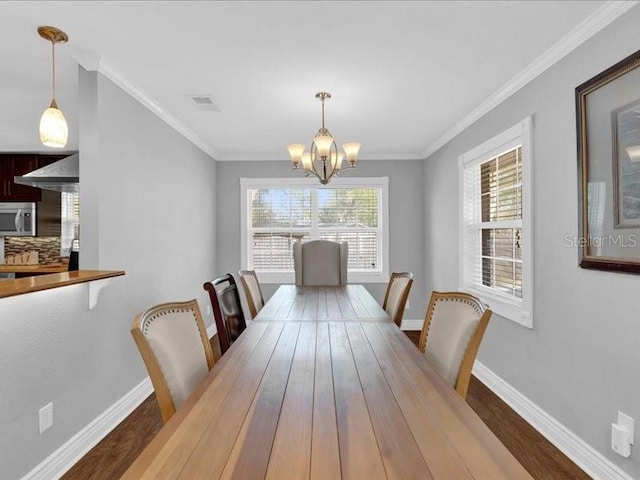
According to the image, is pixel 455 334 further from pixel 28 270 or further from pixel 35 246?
pixel 35 246

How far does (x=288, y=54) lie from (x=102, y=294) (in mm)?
1964

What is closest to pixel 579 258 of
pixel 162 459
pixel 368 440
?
pixel 368 440

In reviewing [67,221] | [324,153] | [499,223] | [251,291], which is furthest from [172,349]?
[67,221]

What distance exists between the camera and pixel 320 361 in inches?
60.3

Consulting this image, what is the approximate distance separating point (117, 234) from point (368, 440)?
2372 millimetres

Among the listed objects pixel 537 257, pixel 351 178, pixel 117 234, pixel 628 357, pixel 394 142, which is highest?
pixel 394 142

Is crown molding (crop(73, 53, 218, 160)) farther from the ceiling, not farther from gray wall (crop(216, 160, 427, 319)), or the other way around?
gray wall (crop(216, 160, 427, 319))

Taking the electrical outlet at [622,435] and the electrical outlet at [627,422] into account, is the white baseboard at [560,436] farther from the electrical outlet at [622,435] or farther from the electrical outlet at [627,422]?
the electrical outlet at [627,422]

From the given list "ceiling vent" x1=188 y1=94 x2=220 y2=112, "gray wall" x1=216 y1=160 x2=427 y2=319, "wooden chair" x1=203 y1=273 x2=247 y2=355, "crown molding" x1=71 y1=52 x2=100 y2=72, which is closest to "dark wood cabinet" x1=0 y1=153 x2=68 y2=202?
"gray wall" x1=216 y1=160 x2=427 y2=319

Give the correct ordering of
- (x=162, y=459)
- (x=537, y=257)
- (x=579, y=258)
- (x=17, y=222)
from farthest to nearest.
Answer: (x=17, y=222)
(x=537, y=257)
(x=579, y=258)
(x=162, y=459)

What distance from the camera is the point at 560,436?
2311mm

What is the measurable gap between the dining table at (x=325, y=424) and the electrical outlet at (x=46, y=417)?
3.76 feet

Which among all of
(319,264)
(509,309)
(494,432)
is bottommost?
(494,432)

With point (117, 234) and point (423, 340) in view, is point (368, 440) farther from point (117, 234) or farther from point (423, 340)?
point (117, 234)
